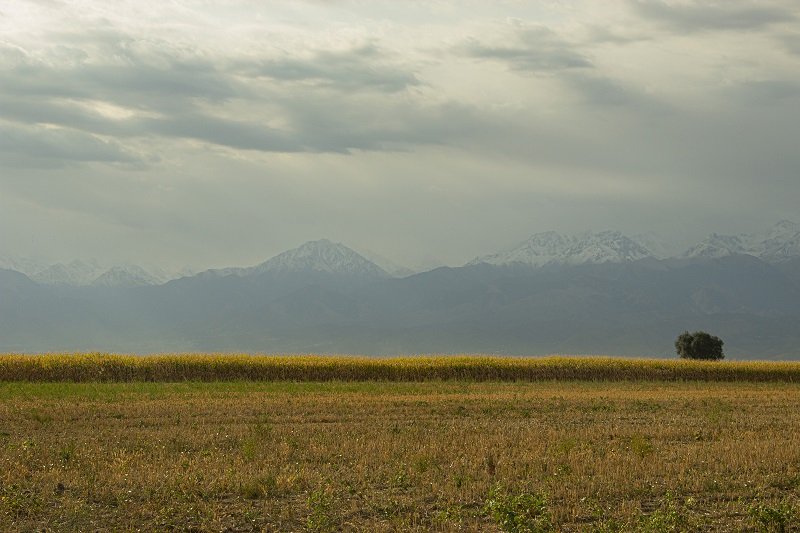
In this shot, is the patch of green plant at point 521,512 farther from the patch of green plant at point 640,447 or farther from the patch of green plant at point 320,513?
the patch of green plant at point 640,447

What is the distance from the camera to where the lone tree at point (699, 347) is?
8962 centimetres

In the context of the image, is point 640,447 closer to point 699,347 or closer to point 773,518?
point 773,518

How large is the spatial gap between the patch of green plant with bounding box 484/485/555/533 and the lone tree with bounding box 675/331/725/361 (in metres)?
74.4

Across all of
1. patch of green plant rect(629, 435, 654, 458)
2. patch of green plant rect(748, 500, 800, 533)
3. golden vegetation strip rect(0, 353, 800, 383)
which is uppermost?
golden vegetation strip rect(0, 353, 800, 383)

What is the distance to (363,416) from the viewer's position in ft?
111

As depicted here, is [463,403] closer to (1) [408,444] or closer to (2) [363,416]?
(2) [363,416]

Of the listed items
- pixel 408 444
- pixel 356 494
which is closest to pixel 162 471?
pixel 356 494

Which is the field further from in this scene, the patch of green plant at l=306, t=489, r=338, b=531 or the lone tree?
the lone tree

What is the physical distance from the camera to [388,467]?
22.5m

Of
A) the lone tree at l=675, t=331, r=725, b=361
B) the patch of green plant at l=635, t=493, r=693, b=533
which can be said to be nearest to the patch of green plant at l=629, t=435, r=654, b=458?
the patch of green plant at l=635, t=493, r=693, b=533

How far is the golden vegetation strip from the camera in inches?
2163

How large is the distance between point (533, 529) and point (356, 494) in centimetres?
452

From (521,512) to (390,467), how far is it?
544 centimetres

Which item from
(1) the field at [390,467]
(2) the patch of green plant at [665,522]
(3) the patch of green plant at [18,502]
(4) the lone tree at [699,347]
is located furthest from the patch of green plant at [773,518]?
(4) the lone tree at [699,347]
